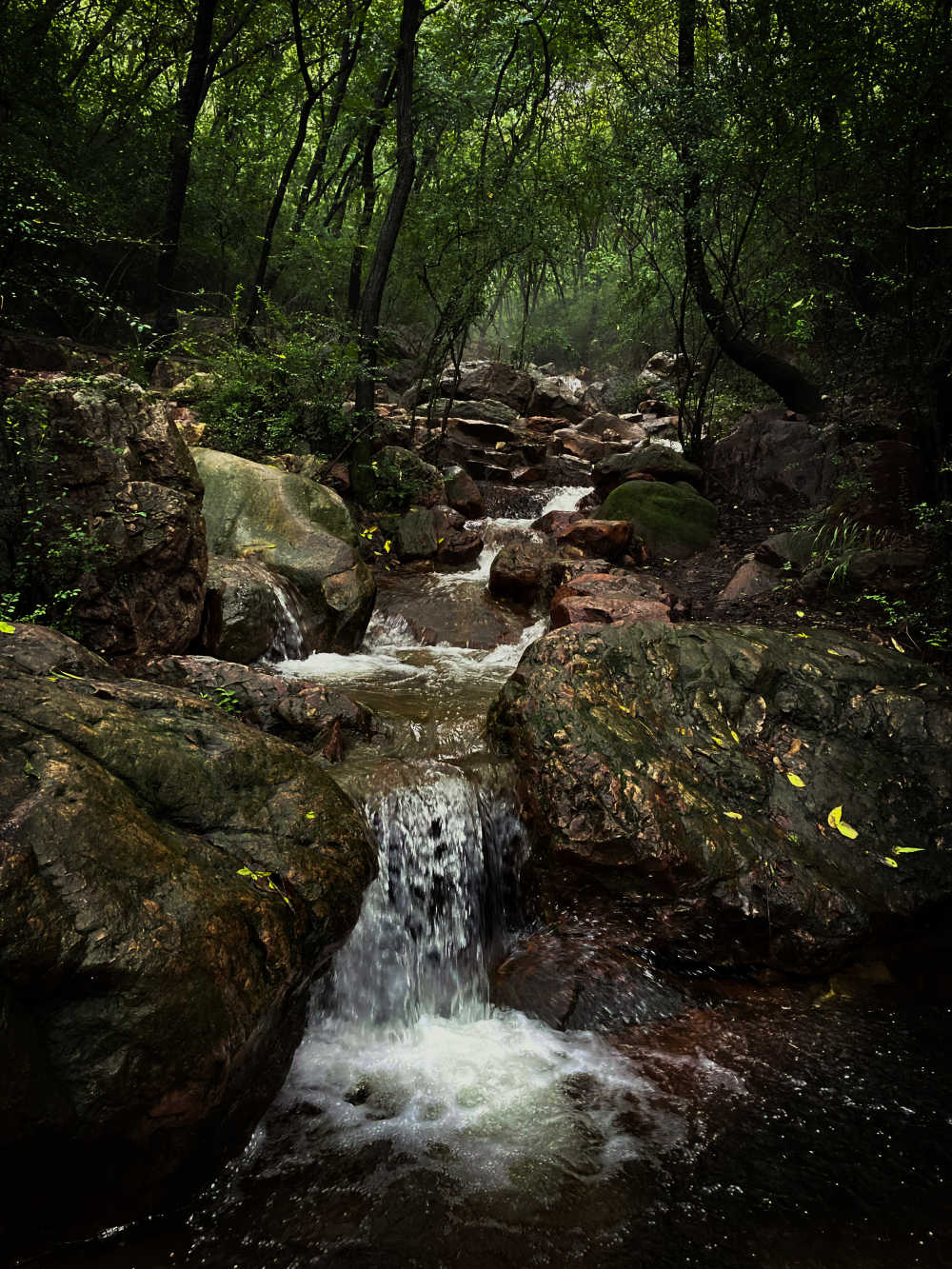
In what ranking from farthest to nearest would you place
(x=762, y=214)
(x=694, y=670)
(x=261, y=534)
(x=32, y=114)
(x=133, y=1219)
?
(x=32, y=114)
(x=762, y=214)
(x=261, y=534)
(x=694, y=670)
(x=133, y=1219)

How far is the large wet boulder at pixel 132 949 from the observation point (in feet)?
6.18

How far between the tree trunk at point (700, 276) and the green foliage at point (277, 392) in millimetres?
5202

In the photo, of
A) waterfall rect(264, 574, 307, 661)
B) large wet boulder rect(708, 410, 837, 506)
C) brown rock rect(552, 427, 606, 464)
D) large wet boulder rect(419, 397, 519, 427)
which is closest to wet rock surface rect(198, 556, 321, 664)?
waterfall rect(264, 574, 307, 661)

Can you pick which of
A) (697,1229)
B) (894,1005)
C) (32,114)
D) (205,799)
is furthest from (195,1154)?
(32,114)

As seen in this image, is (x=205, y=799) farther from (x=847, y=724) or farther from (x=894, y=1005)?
(x=847, y=724)

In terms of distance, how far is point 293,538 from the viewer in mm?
7305

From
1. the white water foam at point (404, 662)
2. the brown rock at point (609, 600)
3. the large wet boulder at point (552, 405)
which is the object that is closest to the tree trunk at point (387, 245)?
the white water foam at point (404, 662)

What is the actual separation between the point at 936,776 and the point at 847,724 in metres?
0.58

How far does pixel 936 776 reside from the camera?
161 inches

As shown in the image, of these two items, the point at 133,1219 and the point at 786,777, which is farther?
the point at 786,777

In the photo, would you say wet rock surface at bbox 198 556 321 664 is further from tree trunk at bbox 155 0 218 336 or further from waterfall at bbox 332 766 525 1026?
tree trunk at bbox 155 0 218 336

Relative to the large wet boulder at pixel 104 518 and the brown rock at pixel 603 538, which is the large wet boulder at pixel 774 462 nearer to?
the brown rock at pixel 603 538

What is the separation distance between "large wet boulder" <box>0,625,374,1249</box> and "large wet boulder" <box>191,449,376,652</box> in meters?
4.10

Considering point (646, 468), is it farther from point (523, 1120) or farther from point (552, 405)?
point (552, 405)
